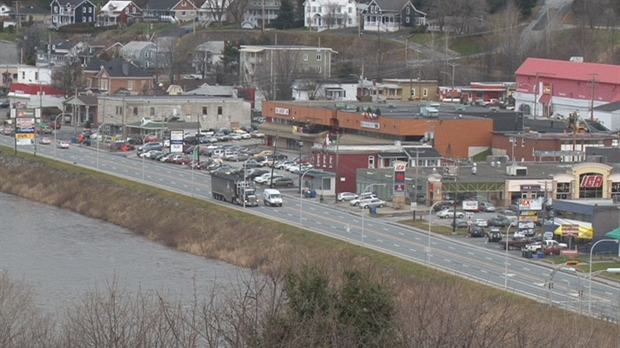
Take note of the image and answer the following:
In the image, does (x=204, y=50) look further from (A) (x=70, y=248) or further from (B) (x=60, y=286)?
(B) (x=60, y=286)

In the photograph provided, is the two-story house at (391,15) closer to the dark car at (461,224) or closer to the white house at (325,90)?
the white house at (325,90)

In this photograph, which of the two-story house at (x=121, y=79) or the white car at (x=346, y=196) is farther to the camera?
the two-story house at (x=121, y=79)

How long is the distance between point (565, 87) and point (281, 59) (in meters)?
7.90

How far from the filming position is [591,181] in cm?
1997

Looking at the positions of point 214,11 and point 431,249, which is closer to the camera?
point 431,249

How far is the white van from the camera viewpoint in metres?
19.6

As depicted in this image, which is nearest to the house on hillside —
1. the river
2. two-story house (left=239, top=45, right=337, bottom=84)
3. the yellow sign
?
two-story house (left=239, top=45, right=337, bottom=84)

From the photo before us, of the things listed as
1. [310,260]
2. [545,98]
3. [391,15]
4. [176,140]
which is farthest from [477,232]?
[391,15]

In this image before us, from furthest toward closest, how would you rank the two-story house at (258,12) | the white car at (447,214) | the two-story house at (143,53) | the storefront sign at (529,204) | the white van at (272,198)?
the two-story house at (258,12)
the two-story house at (143,53)
the white van at (272,198)
the white car at (447,214)
the storefront sign at (529,204)

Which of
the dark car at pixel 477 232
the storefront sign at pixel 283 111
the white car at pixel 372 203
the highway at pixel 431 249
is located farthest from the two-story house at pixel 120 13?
the dark car at pixel 477 232

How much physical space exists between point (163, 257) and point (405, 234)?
284 cm

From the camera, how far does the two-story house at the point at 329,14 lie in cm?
4028

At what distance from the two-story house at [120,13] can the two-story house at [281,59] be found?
9.46m

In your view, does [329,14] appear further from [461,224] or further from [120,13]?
[461,224]
